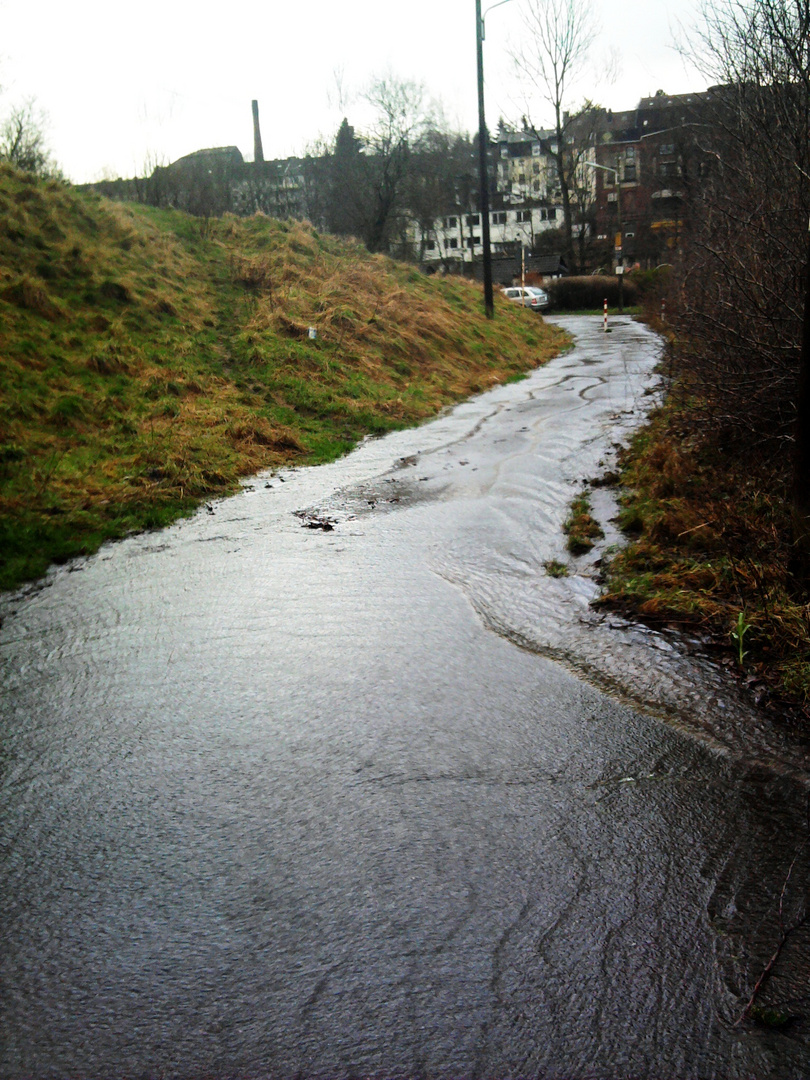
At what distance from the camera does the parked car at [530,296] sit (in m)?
46.6

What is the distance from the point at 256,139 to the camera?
5122cm

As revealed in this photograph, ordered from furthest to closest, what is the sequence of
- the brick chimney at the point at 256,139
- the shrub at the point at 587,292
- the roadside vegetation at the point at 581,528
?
the shrub at the point at 587,292 < the brick chimney at the point at 256,139 < the roadside vegetation at the point at 581,528

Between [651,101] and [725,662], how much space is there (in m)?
106

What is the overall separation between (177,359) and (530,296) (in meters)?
35.3

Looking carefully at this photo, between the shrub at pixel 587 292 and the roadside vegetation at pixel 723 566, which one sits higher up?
the shrub at pixel 587 292

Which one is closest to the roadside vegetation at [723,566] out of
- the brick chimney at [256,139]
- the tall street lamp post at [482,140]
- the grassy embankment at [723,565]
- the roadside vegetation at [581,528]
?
the grassy embankment at [723,565]

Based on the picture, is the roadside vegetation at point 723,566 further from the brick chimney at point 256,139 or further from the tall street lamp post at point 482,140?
the brick chimney at point 256,139

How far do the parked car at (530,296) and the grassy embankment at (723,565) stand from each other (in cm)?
3908

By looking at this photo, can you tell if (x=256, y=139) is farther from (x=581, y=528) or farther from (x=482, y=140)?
(x=581, y=528)

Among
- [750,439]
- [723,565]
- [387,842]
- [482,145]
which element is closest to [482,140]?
[482,145]

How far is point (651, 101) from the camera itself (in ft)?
315

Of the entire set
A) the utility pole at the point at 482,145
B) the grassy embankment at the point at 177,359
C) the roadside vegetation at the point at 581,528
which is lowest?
the roadside vegetation at the point at 581,528

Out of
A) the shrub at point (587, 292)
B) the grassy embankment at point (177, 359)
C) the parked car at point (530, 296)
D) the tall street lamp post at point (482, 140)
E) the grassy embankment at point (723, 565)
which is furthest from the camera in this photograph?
the shrub at point (587, 292)

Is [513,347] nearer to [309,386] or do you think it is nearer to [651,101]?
[309,386]
